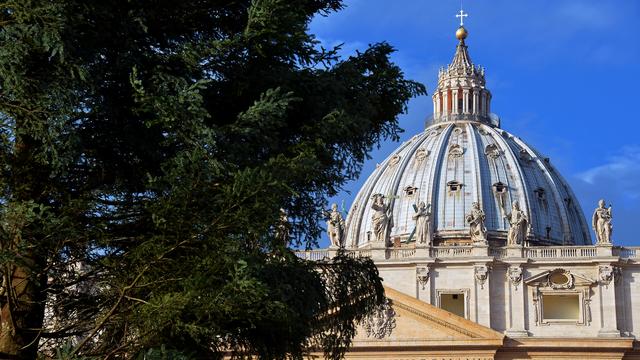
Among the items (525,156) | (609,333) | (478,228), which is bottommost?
(609,333)

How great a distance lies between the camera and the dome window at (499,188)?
9794 cm

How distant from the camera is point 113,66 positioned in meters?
13.6

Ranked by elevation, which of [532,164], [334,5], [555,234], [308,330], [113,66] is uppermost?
[532,164]

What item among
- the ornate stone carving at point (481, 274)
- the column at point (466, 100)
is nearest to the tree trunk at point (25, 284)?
the ornate stone carving at point (481, 274)

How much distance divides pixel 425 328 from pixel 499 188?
160 feet

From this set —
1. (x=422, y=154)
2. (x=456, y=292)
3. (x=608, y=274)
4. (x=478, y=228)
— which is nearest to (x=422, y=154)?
(x=422, y=154)

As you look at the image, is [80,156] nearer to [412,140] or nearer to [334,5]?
[334,5]

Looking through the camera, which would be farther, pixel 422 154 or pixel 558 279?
pixel 422 154

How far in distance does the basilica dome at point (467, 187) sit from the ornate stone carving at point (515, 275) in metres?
35.5

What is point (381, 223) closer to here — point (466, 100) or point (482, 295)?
point (482, 295)

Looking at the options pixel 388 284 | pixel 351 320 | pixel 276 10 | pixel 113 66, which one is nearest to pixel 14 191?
pixel 113 66

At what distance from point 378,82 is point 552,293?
41347 mm

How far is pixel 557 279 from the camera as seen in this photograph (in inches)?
2201

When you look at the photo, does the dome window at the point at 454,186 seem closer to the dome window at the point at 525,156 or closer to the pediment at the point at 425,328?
the dome window at the point at 525,156
